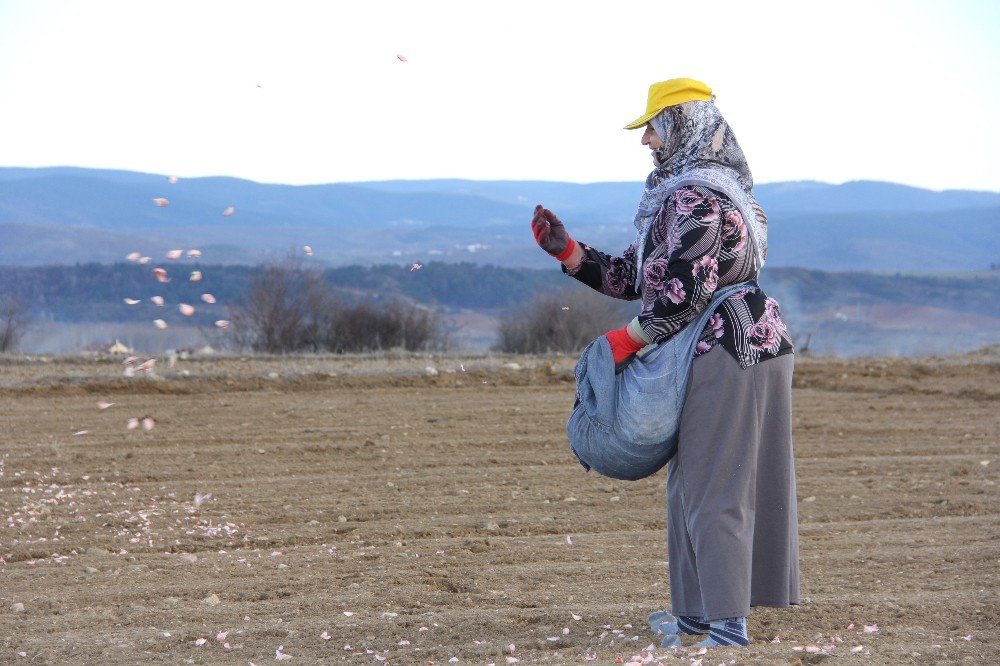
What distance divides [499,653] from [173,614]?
1.60 m

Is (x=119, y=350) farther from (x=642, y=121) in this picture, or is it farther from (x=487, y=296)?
(x=487, y=296)

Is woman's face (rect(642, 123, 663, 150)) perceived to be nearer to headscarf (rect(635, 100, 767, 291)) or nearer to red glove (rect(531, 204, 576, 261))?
headscarf (rect(635, 100, 767, 291))

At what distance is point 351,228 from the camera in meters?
141

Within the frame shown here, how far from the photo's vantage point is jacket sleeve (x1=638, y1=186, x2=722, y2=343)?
156 inches

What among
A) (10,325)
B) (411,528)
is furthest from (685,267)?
(10,325)

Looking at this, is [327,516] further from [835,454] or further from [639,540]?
[835,454]

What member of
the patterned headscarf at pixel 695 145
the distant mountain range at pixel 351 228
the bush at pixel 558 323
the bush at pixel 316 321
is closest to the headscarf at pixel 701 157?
the patterned headscarf at pixel 695 145

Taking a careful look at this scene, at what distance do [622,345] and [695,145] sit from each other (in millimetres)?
748

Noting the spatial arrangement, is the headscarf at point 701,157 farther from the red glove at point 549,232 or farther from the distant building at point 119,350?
the distant building at point 119,350

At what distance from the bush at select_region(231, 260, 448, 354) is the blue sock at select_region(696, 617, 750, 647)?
52.8ft

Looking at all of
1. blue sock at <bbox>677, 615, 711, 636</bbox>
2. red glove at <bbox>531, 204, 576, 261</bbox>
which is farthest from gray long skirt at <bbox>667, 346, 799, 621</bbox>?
red glove at <bbox>531, 204, 576, 261</bbox>

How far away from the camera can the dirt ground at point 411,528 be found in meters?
4.60

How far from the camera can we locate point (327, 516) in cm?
704

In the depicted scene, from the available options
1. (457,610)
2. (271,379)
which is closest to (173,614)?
(457,610)
